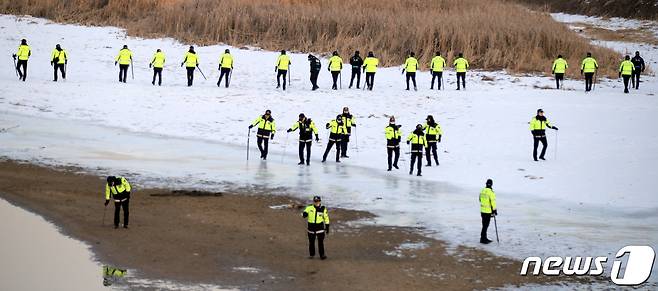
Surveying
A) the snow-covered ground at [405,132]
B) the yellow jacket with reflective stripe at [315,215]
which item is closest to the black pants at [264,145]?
the snow-covered ground at [405,132]

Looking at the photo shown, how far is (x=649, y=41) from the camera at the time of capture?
53969mm

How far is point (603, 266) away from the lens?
17188 mm

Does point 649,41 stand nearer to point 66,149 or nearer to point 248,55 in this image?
point 248,55

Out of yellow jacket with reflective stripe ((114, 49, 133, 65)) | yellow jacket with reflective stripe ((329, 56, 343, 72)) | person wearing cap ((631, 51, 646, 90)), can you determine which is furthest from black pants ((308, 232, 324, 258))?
person wearing cap ((631, 51, 646, 90))

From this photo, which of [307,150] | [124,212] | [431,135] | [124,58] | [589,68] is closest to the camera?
[124,212]

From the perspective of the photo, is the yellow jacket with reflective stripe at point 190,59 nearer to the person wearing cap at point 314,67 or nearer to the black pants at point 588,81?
the person wearing cap at point 314,67

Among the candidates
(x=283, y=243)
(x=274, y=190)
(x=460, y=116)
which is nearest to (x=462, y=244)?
(x=283, y=243)

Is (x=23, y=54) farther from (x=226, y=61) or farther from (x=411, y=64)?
(x=411, y=64)

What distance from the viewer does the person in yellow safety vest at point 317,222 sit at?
55.7 ft

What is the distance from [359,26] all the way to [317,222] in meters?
27.3

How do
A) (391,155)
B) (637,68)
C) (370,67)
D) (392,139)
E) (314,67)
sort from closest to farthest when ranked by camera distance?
(392,139) → (391,155) → (314,67) → (370,67) → (637,68)

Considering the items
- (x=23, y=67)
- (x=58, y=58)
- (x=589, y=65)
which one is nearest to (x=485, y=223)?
(x=589, y=65)

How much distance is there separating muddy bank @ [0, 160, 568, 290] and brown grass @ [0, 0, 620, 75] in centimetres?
2039

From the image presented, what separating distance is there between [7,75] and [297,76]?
413 inches
